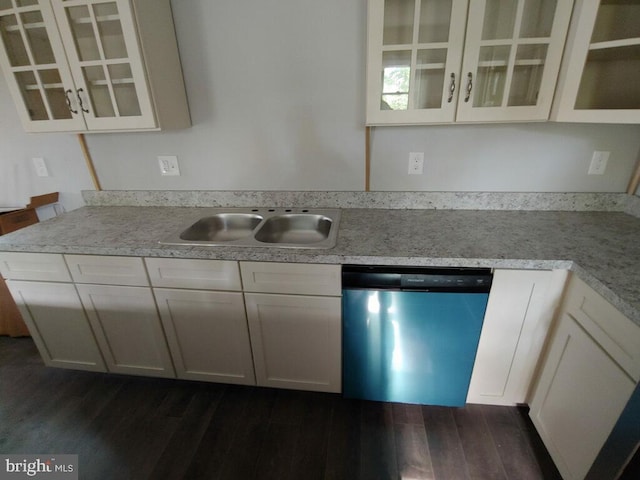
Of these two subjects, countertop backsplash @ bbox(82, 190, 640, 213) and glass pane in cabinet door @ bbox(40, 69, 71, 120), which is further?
countertop backsplash @ bbox(82, 190, 640, 213)

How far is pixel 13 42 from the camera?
4.57ft

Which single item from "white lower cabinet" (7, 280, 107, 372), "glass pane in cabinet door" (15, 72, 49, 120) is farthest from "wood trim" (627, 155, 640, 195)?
"glass pane in cabinet door" (15, 72, 49, 120)

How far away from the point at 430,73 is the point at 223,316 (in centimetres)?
143

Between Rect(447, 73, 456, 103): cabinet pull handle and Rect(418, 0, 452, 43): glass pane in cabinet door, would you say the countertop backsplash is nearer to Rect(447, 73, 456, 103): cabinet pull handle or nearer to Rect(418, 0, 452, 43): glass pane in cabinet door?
Rect(447, 73, 456, 103): cabinet pull handle

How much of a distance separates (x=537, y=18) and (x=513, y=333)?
1.27m

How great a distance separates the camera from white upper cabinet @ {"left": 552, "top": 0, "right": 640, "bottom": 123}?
1089mm

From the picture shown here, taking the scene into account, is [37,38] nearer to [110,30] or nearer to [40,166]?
[110,30]

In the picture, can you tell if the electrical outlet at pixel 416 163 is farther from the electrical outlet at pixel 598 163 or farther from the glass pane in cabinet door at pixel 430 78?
the electrical outlet at pixel 598 163

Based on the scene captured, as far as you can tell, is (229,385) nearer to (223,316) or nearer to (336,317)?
(223,316)

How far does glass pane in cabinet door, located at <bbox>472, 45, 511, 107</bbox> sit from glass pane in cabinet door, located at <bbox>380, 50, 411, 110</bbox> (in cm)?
28

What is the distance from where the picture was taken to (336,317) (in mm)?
1337

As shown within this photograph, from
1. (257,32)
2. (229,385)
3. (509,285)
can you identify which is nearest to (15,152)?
(257,32)

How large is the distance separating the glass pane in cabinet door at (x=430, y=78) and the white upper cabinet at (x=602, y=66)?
1.47 feet

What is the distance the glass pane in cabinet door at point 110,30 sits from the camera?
128cm
